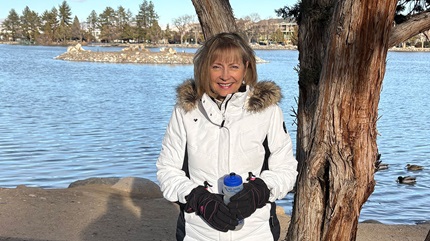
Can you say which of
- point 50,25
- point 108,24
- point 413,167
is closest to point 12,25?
point 50,25

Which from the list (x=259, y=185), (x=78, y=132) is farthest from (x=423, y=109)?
(x=259, y=185)

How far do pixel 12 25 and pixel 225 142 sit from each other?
491ft

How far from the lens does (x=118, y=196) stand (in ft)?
28.0

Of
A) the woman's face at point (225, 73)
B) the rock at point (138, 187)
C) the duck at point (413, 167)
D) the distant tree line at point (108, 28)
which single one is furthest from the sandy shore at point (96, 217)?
the distant tree line at point (108, 28)

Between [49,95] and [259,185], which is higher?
[259,185]

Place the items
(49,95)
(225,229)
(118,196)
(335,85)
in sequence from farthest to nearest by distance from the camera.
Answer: (49,95) → (118,196) → (335,85) → (225,229)

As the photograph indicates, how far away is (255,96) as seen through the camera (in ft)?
8.27

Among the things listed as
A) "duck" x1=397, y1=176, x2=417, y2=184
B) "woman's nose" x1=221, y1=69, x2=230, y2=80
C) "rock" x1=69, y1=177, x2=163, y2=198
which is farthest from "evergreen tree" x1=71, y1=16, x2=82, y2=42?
"woman's nose" x1=221, y1=69, x2=230, y2=80

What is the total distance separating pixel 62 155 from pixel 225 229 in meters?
11.5

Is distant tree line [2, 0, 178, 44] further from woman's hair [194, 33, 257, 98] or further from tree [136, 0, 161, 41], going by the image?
woman's hair [194, 33, 257, 98]

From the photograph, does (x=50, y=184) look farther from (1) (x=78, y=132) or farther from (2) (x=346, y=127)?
(2) (x=346, y=127)

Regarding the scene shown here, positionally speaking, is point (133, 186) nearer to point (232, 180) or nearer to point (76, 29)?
point (232, 180)

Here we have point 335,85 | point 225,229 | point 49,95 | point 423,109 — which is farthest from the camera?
point 49,95

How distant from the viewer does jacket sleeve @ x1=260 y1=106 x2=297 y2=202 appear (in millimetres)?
2471
